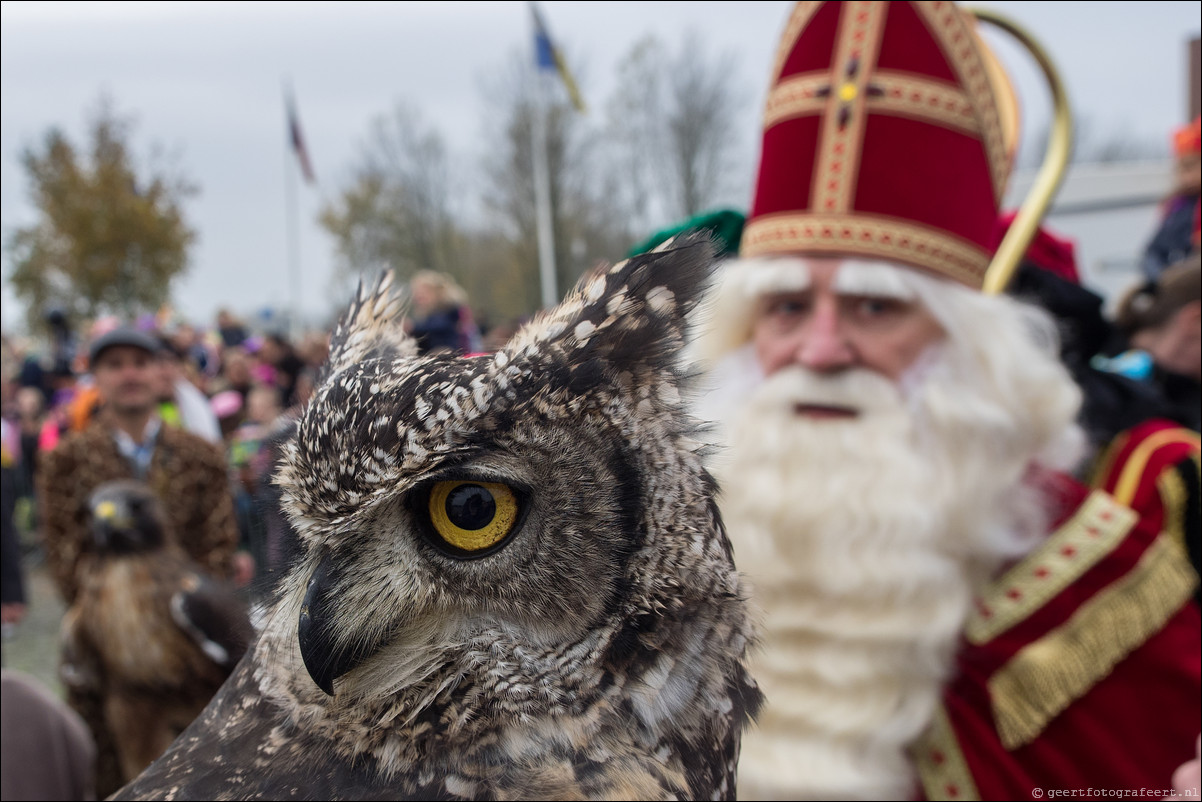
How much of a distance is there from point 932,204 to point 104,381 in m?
3.66

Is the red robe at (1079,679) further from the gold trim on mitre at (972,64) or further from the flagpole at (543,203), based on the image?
the flagpole at (543,203)

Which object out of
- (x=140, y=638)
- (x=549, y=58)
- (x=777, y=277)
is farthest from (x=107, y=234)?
(x=549, y=58)

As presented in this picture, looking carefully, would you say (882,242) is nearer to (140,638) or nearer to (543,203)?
(140,638)

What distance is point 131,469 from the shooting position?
3.78 meters

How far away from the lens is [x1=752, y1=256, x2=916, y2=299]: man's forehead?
1.65m

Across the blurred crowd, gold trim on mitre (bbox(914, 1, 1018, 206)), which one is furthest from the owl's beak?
gold trim on mitre (bbox(914, 1, 1018, 206))

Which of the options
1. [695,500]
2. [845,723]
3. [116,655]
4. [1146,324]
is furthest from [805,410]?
[116,655]

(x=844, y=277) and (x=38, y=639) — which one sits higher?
(x=844, y=277)

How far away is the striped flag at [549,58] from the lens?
33.4ft

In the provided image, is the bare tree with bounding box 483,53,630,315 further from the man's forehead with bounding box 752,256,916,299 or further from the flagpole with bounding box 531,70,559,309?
the man's forehead with bounding box 752,256,916,299

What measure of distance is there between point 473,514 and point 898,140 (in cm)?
134

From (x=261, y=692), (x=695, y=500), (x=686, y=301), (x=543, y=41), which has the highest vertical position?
(x=543, y=41)

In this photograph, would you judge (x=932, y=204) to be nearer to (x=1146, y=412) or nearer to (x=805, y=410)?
(x=805, y=410)

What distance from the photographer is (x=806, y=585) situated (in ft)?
5.57
